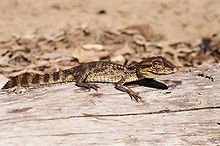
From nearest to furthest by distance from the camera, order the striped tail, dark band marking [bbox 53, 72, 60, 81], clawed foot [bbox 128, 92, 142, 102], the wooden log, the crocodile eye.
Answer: the wooden log
clawed foot [bbox 128, 92, 142, 102]
the crocodile eye
the striped tail
dark band marking [bbox 53, 72, 60, 81]

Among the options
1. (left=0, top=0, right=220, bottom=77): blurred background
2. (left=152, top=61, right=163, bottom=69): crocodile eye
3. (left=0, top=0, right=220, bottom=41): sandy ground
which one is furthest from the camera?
(left=0, top=0, right=220, bottom=41): sandy ground

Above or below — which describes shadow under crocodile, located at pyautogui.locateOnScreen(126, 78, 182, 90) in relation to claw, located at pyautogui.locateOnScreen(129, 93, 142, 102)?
above

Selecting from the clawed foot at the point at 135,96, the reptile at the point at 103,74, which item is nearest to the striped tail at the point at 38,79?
the reptile at the point at 103,74

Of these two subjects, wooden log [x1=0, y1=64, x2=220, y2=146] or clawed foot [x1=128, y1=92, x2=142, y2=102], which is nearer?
wooden log [x1=0, y1=64, x2=220, y2=146]

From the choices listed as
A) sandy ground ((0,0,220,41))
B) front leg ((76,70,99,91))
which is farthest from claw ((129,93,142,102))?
sandy ground ((0,0,220,41))

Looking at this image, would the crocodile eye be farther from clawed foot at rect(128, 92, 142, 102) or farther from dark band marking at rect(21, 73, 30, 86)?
dark band marking at rect(21, 73, 30, 86)

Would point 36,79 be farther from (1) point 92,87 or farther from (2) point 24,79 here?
(1) point 92,87

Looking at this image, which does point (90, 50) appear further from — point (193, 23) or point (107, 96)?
point (107, 96)
